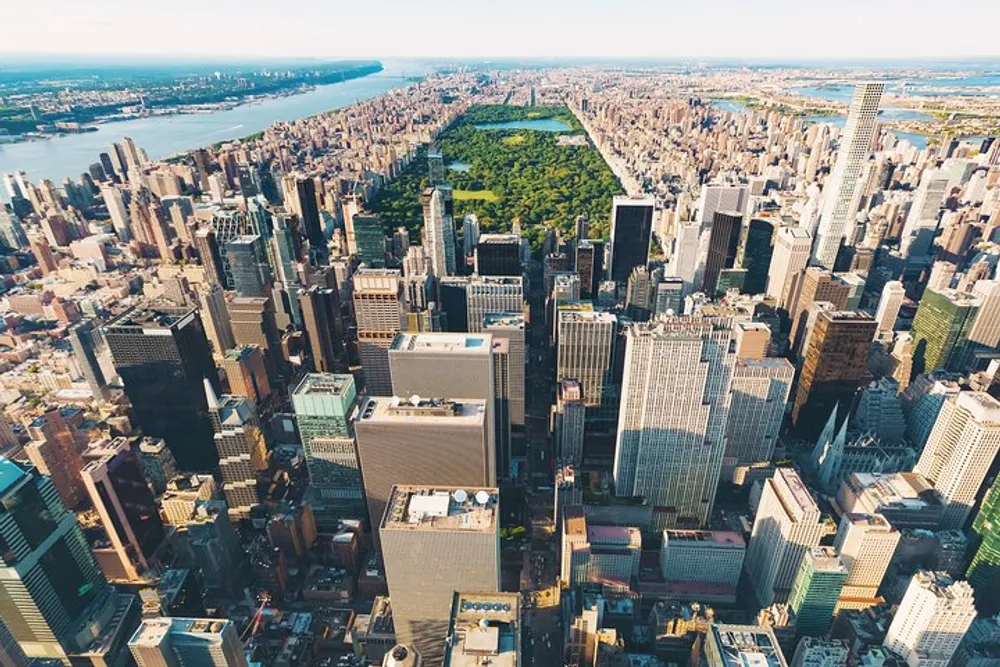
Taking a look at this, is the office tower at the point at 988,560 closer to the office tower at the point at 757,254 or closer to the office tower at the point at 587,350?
the office tower at the point at 587,350

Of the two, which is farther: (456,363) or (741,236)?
(741,236)

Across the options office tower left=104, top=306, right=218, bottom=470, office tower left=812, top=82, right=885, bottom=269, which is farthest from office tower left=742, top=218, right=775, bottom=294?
office tower left=104, top=306, right=218, bottom=470

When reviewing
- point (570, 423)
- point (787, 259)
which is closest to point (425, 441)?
point (570, 423)

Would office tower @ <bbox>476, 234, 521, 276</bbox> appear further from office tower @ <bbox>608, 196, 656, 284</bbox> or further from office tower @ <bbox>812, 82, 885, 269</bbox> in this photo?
office tower @ <bbox>812, 82, 885, 269</bbox>

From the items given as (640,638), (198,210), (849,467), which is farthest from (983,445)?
(198,210)

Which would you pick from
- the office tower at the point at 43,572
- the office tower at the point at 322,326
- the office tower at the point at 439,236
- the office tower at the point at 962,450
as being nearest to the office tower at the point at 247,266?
the office tower at the point at 322,326

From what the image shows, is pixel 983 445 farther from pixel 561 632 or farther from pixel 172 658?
pixel 172 658
